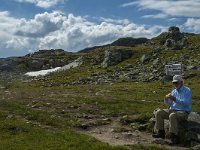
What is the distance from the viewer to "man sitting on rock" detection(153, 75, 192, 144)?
22.0 m

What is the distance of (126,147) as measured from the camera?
19.8 metres

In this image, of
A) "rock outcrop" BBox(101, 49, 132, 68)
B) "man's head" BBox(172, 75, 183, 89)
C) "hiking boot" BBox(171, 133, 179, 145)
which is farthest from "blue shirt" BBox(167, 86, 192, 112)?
"rock outcrop" BBox(101, 49, 132, 68)

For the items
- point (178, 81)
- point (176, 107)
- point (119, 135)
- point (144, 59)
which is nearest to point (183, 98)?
point (176, 107)

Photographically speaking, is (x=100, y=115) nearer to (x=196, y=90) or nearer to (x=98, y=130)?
(x=98, y=130)

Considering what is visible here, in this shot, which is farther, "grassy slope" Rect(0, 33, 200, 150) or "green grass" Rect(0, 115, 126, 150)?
"grassy slope" Rect(0, 33, 200, 150)

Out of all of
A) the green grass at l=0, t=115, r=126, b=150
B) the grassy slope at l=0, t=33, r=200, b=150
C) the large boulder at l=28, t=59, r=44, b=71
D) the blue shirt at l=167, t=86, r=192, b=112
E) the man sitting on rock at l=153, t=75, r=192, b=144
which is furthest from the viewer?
the large boulder at l=28, t=59, r=44, b=71

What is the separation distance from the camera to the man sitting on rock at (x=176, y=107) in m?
22.0

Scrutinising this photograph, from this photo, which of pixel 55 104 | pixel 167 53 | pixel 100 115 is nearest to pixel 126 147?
pixel 100 115

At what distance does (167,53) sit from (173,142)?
92847 mm

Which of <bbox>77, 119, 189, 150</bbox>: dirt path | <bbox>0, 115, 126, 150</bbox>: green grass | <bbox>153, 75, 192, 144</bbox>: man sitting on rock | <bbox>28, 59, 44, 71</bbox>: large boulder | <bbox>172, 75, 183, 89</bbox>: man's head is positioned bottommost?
<bbox>77, 119, 189, 150</bbox>: dirt path

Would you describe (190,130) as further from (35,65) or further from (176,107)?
(35,65)

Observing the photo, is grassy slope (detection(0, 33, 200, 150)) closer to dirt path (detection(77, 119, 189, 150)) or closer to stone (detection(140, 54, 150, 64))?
dirt path (detection(77, 119, 189, 150))

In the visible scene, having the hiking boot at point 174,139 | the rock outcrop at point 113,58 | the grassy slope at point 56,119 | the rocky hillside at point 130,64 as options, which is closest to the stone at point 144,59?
the rocky hillside at point 130,64

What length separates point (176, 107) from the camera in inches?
893
